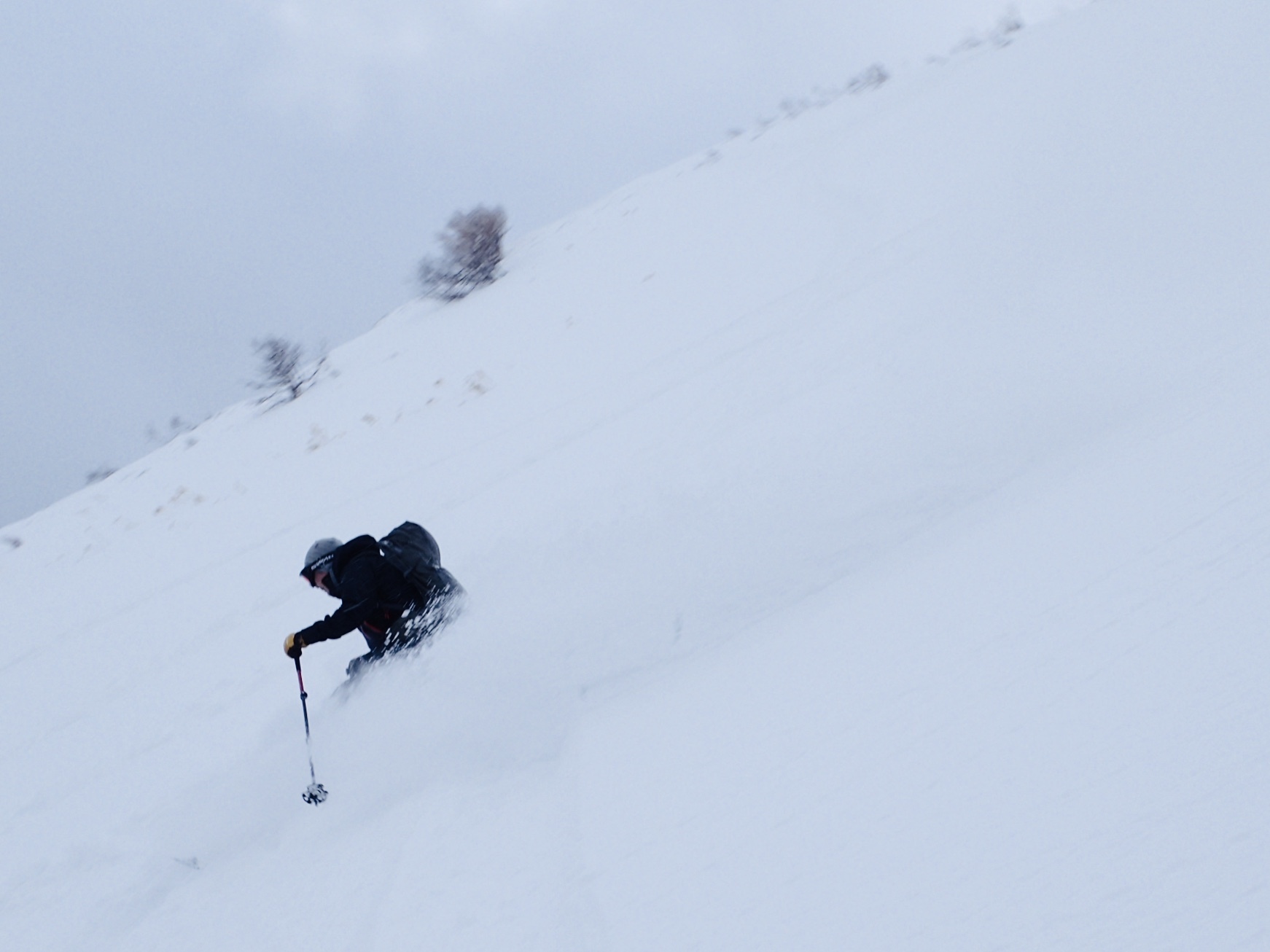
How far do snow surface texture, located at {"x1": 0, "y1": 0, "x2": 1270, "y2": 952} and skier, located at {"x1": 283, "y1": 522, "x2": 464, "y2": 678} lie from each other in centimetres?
20

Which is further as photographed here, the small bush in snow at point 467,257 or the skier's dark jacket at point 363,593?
the small bush in snow at point 467,257

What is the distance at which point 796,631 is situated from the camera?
12.4 feet

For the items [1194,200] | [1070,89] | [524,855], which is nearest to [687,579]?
[524,855]

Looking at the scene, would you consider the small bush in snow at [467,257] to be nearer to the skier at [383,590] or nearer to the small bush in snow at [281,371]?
the small bush in snow at [281,371]

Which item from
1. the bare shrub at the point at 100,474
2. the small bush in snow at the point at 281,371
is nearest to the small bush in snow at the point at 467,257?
the small bush in snow at the point at 281,371

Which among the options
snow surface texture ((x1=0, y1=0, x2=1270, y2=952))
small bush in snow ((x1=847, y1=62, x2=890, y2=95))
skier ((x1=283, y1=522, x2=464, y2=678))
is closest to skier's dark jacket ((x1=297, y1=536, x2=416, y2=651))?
skier ((x1=283, y1=522, x2=464, y2=678))

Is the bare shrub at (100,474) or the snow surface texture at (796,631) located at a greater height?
the bare shrub at (100,474)

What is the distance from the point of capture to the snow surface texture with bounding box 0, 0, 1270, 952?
7.66 feet

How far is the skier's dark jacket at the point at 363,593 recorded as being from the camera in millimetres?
4383

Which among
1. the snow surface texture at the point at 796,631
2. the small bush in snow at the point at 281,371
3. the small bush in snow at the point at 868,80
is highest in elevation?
the small bush in snow at the point at 868,80

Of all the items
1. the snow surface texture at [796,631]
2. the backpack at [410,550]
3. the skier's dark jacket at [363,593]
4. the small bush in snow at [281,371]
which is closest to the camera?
the snow surface texture at [796,631]

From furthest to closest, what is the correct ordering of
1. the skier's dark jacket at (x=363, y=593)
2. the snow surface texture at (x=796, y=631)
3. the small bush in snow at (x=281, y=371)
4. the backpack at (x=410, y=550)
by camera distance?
the small bush in snow at (x=281, y=371), the backpack at (x=410, y=550), the skier's dark jacket at (x=363, y=593), the snow surface texture at (x=796, y=631)

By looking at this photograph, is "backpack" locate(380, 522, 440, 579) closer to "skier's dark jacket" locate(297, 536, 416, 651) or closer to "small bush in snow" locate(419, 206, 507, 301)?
"skier's dark jacket" locate(297, 536, 416, 651)

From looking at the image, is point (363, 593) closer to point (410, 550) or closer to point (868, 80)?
point (410, 550)
